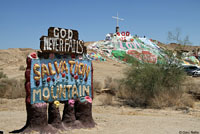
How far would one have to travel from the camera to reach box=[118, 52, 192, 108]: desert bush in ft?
47.7

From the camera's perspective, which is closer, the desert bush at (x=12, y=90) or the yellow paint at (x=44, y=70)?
the yellow paint at (x=44, y=70)

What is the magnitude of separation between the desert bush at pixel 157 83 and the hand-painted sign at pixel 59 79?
6.45 metres

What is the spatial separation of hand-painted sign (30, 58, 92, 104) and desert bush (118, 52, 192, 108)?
6.45 meters

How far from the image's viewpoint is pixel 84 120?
8.96 metres

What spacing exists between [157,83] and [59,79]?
26.3 ft

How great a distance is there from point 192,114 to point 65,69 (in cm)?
698

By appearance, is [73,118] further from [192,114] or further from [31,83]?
[192,114]

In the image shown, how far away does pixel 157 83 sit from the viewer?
14.9 m

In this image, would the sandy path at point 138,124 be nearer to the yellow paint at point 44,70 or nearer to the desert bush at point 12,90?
the yellow paint at point 44,70

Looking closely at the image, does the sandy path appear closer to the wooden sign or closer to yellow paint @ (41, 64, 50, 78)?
yellow paint @ (41, 64, 50, 78)

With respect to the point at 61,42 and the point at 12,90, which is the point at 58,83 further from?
the point at 12,90

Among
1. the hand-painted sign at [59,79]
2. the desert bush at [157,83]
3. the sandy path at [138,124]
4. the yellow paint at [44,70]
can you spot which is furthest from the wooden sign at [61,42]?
the desert bush at [157,83]

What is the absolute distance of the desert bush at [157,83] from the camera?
14.5 metres

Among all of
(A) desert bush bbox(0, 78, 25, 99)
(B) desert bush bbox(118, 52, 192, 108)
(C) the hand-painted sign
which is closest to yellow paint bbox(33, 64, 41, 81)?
(C) the hand-painted sign
